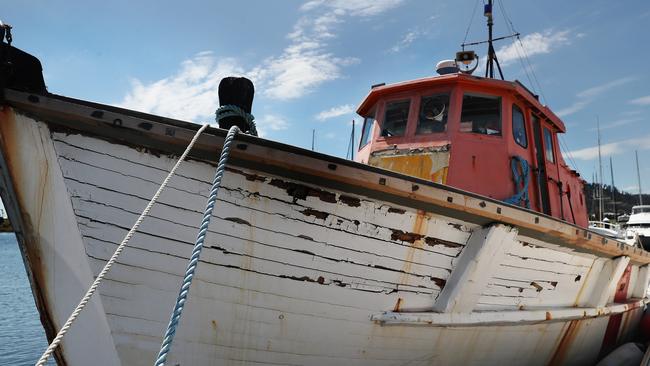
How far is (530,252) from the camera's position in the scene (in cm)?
380

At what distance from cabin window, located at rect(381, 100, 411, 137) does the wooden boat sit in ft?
6.70

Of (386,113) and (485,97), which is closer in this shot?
(485,97)

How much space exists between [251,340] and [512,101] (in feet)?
13.1

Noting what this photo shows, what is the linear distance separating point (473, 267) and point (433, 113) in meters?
2.21

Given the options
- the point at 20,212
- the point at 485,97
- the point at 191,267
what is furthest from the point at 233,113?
the point at 485,97

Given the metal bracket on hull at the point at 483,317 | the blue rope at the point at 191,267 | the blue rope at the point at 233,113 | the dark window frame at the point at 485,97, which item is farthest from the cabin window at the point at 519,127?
the blue rope at the point at 191,267

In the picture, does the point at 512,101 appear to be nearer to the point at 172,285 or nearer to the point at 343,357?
the point at 343,357

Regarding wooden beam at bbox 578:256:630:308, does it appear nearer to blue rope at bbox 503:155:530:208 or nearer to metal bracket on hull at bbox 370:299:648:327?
Answer: metal bracket on hull at bbox 370:299:648:327

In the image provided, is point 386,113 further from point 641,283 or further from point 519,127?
point 641,283

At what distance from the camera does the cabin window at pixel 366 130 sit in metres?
5.73

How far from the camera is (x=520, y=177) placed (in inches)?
189

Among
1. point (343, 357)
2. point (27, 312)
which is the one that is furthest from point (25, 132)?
point (27, 312)

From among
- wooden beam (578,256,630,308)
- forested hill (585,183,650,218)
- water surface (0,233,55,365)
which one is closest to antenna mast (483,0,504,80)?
wooden beam (578,256,630,308)

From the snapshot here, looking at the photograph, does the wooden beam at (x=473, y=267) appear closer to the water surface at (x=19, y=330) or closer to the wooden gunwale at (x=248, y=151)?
the wooden gunwale at (x=248, y=151)
